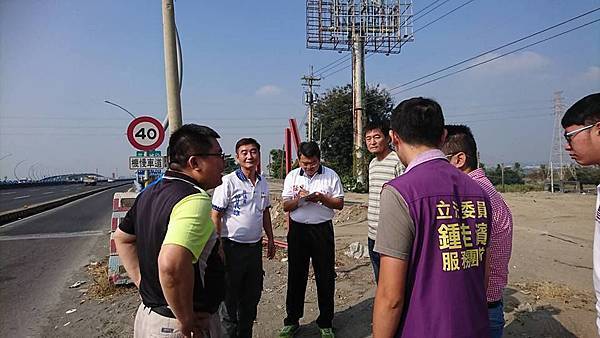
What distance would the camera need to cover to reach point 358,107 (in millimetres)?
27359

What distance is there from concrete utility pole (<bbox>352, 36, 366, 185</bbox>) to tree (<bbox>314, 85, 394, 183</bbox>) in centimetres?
618

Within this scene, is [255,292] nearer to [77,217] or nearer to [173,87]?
[173,87]

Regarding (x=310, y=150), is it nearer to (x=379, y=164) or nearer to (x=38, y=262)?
(x=379, y=164)

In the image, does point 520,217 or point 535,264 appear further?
point 520,217

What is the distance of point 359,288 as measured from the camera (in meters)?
5.59

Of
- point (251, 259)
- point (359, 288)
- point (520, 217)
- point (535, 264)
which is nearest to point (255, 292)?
point (251, 259)

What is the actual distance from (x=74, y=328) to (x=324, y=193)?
3.05m

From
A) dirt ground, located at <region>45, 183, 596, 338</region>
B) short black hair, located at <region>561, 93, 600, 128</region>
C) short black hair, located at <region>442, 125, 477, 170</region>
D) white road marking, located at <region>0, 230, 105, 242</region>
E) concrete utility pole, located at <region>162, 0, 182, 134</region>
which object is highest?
concrete utility pole, located at <region>162, 0, 182, 134</region>

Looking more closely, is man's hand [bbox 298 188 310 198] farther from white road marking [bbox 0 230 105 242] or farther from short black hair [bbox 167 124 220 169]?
white road marking [bbox 0 230 105 242]

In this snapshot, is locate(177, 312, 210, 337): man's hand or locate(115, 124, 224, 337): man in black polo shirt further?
locate(177, 312, 210, 337): man's hand

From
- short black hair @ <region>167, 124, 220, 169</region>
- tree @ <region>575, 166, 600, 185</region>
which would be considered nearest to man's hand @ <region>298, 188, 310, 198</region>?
short black hair @ <region>167, 124, 220, 169</region>

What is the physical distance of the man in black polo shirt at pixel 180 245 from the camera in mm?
2086

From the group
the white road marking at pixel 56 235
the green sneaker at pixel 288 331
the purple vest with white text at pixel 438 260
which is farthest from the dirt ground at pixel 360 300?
the white road marking at pixel 56 235

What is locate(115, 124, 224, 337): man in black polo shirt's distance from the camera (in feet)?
6.84
